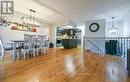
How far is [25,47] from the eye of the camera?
560 centimetres

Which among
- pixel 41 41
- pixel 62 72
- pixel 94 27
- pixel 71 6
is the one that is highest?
pixel 71 6

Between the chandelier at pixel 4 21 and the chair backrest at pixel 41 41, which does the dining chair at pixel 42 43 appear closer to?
the chair backrest at pixel 41 41

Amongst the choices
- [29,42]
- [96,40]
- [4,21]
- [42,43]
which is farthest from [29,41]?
[96,40]

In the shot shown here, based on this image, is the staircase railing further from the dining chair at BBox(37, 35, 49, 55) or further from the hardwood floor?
the hardwood floor

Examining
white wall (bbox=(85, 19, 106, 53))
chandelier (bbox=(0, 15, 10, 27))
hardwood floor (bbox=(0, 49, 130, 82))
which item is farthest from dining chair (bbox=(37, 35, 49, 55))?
white wall (bbox=(85, 19, 106, 53))

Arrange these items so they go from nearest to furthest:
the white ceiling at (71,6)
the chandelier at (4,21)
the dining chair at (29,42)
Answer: the white ceiling at (71,6), the dining chair at (29,42), the chandelier at (4,21)

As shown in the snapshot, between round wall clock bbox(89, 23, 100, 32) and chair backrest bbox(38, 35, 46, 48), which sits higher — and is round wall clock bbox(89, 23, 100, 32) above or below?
above

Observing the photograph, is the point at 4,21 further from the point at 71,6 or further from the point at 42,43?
the point at 71,6

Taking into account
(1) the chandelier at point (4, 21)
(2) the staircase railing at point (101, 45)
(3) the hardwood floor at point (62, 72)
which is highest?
(1) the chandelier at point (4, 21)

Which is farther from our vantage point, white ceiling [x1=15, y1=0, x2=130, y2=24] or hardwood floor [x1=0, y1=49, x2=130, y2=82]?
white ceiling [x1=15, y1=0, x2=130, y2=24]

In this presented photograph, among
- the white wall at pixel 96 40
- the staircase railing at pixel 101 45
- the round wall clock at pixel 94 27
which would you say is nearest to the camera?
the staircase railing at pixel 101 45

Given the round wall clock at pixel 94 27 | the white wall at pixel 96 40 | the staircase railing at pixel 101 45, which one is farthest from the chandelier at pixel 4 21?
the round wall clock at pixel 94 27

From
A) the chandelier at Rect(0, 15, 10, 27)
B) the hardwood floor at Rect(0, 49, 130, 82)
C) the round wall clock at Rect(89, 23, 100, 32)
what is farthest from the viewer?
the round wall clock at Rect(89, 23, 100, 32)

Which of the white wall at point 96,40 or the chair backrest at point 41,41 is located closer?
the chair backrest at point 41,41
